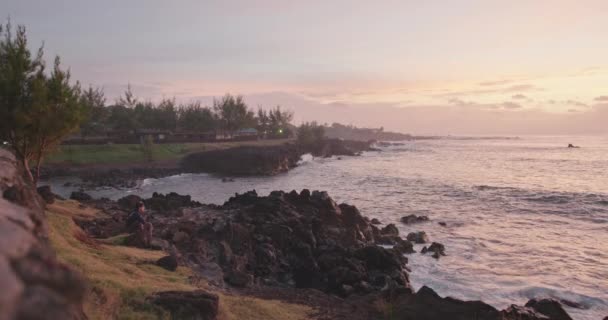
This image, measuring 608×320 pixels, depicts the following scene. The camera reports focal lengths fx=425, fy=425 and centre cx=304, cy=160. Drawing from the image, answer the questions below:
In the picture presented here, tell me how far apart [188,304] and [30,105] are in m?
16.6

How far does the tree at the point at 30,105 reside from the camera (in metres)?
21.2

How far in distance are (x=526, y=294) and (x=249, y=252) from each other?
12.7 meters

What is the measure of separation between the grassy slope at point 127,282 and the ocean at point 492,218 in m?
9.93

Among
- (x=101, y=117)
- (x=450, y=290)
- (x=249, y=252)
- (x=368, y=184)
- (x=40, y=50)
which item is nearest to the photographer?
(x=450, y=290)

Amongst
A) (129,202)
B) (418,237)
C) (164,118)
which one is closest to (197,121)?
(164,118)

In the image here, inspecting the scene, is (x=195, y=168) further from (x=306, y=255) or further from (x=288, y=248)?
(x=306, y=255)

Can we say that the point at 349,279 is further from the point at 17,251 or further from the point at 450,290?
the point at 17,251

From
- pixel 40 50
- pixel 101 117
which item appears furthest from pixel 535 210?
pixel 101 117

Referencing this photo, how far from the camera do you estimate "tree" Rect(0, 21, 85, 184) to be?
21250mm

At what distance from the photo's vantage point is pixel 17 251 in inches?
149

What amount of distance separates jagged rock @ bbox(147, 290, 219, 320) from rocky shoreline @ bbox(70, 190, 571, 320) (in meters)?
4.88

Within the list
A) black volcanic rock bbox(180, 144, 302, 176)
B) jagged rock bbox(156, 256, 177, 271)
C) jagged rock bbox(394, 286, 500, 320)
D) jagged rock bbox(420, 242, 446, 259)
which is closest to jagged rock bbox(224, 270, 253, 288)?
jagged rock bbox(156, 256, 177, 271)

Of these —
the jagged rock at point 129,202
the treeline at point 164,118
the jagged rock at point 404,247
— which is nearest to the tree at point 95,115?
the treeline at point 164,118

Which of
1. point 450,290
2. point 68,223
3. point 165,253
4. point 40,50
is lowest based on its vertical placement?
point 450,290
